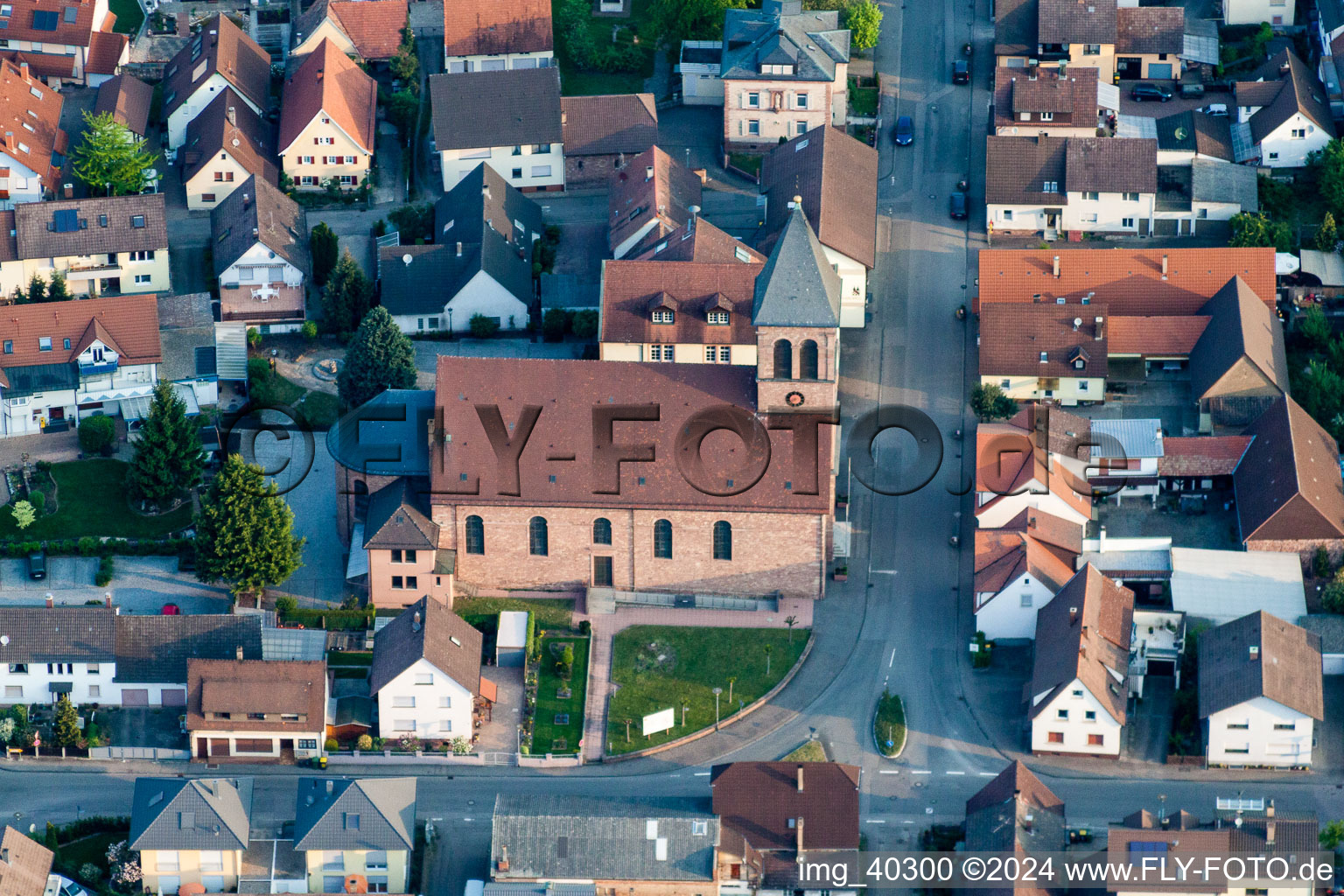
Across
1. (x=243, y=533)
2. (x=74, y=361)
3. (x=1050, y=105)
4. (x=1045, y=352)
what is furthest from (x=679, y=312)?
(x=74, y=361)

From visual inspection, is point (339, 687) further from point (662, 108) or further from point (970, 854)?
point (662, 108)

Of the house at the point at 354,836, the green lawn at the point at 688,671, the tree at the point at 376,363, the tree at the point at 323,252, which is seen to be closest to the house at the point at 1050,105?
the tree at the point at 323,252

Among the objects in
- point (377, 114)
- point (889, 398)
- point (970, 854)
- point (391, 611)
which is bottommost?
point (970, 854)

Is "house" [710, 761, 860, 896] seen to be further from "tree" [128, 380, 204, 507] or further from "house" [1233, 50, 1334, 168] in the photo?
"house" [1233, 50, 1334, 168]

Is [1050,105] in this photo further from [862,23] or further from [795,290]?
[795,290]

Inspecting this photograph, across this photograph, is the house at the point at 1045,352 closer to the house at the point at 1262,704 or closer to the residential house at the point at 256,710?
the house at the point at 1262,704

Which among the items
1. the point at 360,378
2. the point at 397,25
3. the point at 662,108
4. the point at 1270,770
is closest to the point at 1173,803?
the point at 1270,770
